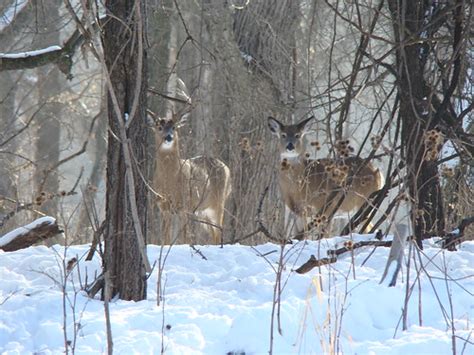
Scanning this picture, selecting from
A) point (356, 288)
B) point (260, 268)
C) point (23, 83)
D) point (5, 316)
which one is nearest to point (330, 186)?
point (260, 268)

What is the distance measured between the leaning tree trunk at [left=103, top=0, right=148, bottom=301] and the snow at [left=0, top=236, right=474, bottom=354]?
7.4 inches

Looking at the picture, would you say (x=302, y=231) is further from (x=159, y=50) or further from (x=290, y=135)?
(x=159, y=50)

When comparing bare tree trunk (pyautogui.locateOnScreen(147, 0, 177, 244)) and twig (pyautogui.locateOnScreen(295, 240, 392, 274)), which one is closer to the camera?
twig (pyautogui.locateOnScreen(295, 240, 392, 274))

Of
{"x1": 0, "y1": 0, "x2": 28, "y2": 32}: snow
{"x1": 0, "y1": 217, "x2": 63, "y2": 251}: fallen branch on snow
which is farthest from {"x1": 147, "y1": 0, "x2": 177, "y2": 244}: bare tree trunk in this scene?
{"x1": 0, "y1": 217, "x2": 63, "y2": 251}: fallen branch on snow

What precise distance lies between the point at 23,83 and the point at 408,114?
19.1m

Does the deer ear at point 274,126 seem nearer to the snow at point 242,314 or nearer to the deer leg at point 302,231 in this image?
the deer leg at point 302,231

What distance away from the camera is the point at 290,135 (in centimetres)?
1213

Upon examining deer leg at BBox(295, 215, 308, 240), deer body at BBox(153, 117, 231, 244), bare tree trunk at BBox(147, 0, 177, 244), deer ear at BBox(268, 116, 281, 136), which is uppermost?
bare tree trunk at BBox(147, 0, 177, 244)

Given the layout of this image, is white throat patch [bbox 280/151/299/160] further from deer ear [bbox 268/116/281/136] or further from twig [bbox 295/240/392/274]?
twig [bbox 295/240/392/274]

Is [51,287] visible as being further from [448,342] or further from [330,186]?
[330,186]

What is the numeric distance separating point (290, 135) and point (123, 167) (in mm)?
5961

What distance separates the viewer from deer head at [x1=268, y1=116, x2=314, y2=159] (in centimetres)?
1210

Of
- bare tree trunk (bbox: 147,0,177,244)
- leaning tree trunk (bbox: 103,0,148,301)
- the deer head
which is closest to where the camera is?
leaning tree trunk (bbox: 103,0,148,301)

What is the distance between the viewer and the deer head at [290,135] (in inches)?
476
